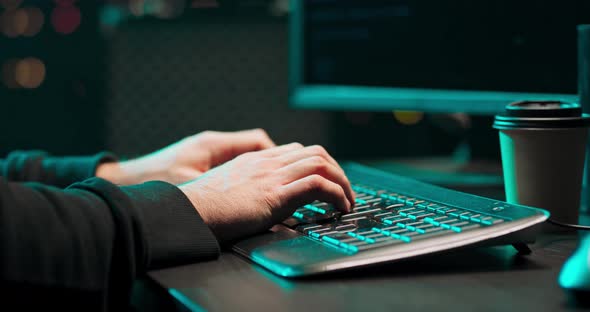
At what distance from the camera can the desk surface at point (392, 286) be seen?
1.45ft

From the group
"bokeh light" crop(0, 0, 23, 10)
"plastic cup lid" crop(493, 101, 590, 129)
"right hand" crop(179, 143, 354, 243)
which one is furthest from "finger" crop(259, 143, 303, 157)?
"bokeh light" crop(0, 0, 23, 10)

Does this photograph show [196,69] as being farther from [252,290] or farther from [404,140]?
[252,290]

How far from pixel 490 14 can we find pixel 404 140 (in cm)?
47

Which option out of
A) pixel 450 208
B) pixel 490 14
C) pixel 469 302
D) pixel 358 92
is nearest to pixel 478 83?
pixel 490 14

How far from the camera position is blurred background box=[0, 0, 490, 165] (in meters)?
1.33

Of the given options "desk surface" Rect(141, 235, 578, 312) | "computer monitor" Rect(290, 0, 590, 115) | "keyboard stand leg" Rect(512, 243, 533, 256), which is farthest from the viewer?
"computer monitor" Rect(290, 0, 590, 115)

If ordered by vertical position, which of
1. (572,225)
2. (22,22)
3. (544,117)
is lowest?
(572,225)

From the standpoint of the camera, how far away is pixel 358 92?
1105 mm

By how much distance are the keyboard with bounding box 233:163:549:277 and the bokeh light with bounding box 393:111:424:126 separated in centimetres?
65

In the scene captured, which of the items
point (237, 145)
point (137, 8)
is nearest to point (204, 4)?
point (137, 8)

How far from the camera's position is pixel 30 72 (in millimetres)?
1329

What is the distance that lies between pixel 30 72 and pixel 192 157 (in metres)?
0.58

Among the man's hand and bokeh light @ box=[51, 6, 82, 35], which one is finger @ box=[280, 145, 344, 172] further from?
bokeh light @ box=[51, 6, 82, 35]

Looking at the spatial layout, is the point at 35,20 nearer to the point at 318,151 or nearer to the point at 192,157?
the point at 192,157
